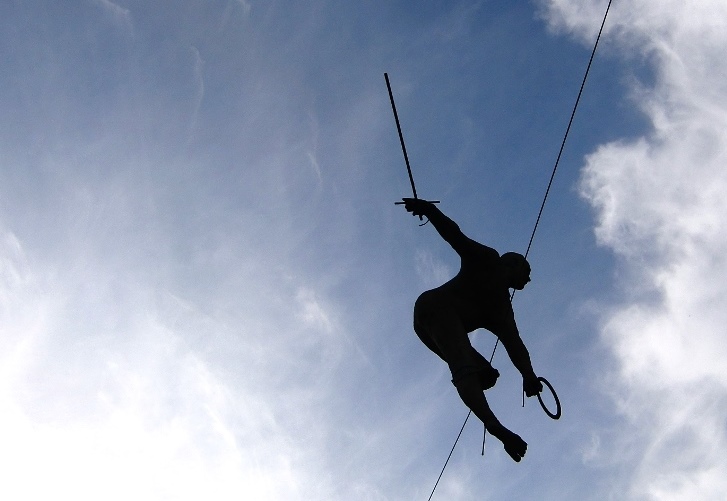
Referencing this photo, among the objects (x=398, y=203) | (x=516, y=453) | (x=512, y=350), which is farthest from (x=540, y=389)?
(x=398, y=203)

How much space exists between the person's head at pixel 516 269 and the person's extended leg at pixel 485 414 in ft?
3.97

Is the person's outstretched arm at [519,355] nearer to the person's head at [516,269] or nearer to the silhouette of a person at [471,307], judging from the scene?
the silhouette of a person at [471,307]

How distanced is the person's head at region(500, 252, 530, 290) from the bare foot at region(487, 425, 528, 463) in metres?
1.85

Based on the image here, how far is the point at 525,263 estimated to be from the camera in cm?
880

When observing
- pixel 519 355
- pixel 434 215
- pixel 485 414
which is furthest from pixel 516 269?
pixel 485 414

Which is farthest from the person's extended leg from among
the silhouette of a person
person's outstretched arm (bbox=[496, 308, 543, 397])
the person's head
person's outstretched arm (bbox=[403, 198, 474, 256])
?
person's outstretched arm (bbox=[403, 198, 474, 256])

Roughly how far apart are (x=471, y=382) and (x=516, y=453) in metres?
0.95

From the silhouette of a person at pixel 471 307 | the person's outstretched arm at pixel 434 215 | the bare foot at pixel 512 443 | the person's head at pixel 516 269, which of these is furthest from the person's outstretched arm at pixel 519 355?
the person's outstretched arm at pixel 434 215

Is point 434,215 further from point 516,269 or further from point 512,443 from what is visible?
point 512,443

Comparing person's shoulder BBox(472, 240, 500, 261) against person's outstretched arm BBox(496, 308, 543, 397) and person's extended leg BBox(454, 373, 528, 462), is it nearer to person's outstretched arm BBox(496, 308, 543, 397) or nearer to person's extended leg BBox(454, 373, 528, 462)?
person's outstretched arm BBox(496, 308, 543, 397)

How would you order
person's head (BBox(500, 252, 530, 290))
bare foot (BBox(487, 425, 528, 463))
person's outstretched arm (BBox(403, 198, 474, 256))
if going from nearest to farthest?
→ bare foot (BBox(487, 425, 528, 463))
person's outstretched arm (BBox(403, 198, 474, 256))
person's head (BBox(500, 252, 530, 290))

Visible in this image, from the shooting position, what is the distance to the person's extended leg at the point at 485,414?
24.3ft

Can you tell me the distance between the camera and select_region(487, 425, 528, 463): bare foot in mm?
7402

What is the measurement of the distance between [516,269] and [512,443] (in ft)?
6.87
